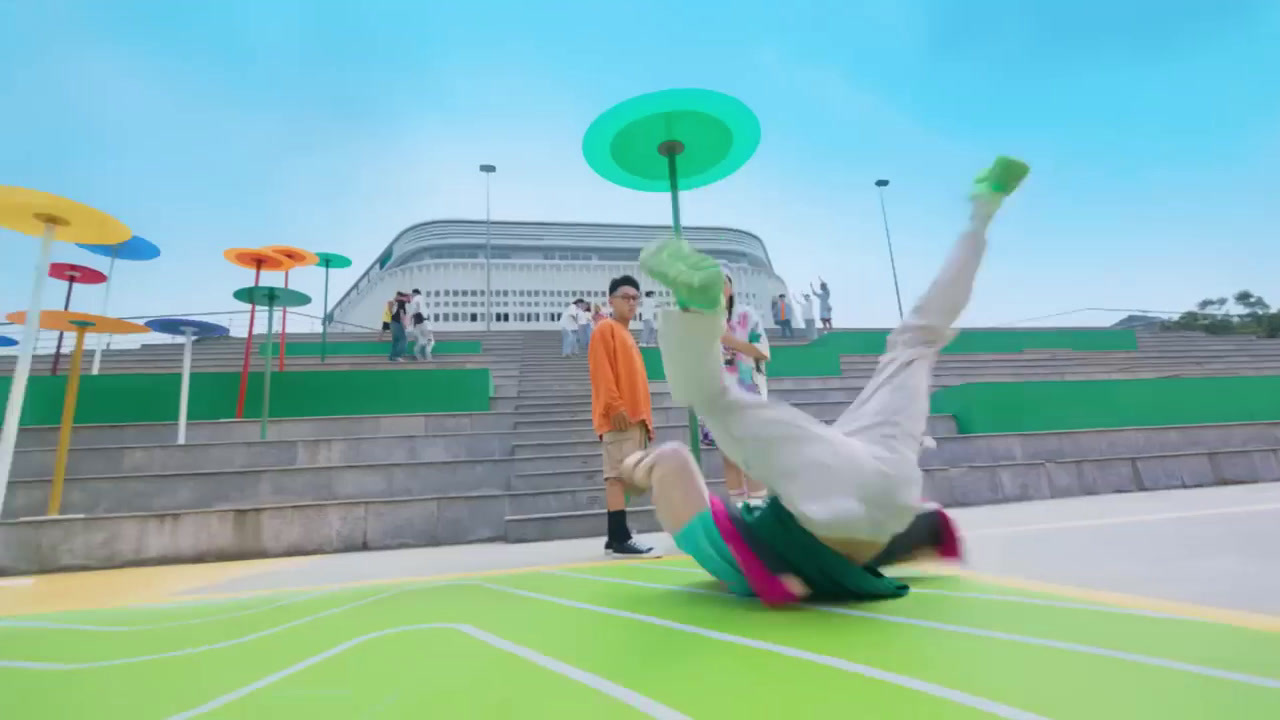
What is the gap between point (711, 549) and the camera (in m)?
1.88

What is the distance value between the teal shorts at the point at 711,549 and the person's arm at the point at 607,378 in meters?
1.54

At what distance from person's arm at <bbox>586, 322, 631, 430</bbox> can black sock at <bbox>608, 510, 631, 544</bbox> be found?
0.52 meters

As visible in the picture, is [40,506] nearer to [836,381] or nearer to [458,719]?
[458,719]

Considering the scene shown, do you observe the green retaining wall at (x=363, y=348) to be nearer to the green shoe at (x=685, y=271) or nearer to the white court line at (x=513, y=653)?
the white court line at (x=513, y=653)

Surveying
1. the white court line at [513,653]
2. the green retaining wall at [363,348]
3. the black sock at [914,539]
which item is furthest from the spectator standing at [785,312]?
the white court line at [513,653]

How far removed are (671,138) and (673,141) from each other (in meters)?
0.03

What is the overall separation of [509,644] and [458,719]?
522 mm

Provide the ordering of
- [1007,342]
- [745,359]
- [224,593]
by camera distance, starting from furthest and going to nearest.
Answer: [1007,342] → [745,359] → [224,593]

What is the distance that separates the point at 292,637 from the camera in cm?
180

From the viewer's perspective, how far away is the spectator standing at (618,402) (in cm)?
347

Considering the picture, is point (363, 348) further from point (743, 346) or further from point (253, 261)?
point (743, 346)

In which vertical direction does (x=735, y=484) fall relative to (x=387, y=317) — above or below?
below

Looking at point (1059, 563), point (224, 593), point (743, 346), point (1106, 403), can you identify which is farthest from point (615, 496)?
point (1106, 403)

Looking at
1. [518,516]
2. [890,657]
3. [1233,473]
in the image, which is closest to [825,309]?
[1233,473]
